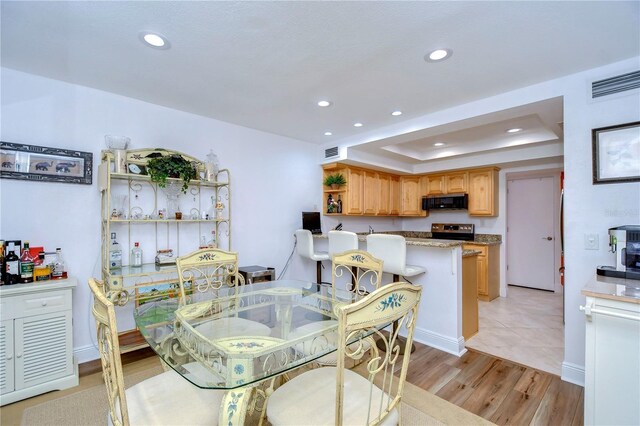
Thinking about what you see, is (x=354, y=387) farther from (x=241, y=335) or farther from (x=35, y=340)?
(x=35, y=340)

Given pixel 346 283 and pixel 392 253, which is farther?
pixel 346 283

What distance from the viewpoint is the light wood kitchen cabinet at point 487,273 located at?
4.77 m

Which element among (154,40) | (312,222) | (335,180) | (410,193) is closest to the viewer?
(154,40)

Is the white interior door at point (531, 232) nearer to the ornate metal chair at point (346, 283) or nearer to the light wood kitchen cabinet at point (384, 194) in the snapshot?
the light wood kitchen cabinet at point (384, 194)

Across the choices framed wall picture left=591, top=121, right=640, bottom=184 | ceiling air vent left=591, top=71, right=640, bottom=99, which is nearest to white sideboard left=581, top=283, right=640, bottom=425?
framed wall picture left=591, top=121, right=640, bottom=184

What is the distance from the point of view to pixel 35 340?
7.04ft

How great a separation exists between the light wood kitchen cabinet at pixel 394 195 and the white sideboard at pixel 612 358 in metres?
4.11

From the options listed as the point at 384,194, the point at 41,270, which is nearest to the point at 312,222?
the point at 384,194

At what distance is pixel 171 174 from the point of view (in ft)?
9.34

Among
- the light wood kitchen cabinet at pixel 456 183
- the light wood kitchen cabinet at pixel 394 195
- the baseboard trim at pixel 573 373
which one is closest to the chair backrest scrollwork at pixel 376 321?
the baseboard trim at pixel 573 373

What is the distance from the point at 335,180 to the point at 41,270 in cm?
354

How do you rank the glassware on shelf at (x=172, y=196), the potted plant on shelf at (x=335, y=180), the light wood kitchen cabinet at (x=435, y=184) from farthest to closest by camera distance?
the light wood kitchen cabinet at (x=435, y=184) → the potted plant on shelf at (x=335, y=180) → the glassware on shelf at (x=172, y=196)

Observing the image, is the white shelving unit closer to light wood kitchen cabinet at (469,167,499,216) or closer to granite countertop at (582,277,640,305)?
granite countertop at (582,277,640,305)

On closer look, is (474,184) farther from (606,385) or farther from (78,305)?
(78,305)
